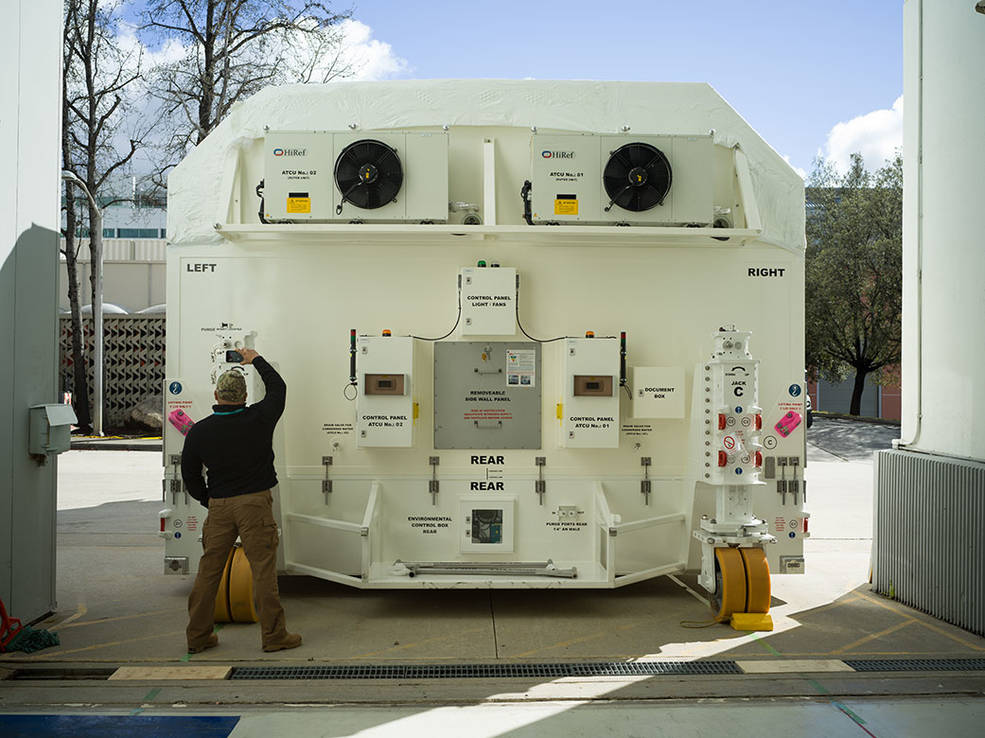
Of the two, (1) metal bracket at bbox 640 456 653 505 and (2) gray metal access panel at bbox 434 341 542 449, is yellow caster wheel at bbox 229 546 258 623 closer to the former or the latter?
(2) gray metal access panel at bbox 434 341 542 449

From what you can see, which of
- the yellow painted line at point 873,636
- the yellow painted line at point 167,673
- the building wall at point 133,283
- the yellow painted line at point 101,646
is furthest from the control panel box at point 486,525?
the building wall at point 133,283

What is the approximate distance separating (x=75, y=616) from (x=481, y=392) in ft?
12.3

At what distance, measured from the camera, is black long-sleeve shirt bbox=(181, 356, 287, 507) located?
5.40 m

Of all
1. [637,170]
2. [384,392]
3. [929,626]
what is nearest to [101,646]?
[384,392]

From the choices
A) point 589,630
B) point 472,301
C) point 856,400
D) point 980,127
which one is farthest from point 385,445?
→ point 856,400

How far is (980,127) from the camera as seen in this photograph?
5.92m

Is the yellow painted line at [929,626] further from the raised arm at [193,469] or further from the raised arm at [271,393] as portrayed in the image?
the raised arm at [193,469]

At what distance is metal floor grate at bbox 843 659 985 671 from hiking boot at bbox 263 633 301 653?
379cm

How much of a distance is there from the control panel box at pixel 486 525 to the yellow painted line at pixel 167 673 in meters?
2.17

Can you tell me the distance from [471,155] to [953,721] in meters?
5.22

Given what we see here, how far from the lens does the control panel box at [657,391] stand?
6551 mm

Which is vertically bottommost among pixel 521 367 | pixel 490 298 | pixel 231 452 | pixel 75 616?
pixel 75 616

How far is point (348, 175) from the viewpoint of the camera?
6301mm

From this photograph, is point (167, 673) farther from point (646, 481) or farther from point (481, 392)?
point (646, 481)
